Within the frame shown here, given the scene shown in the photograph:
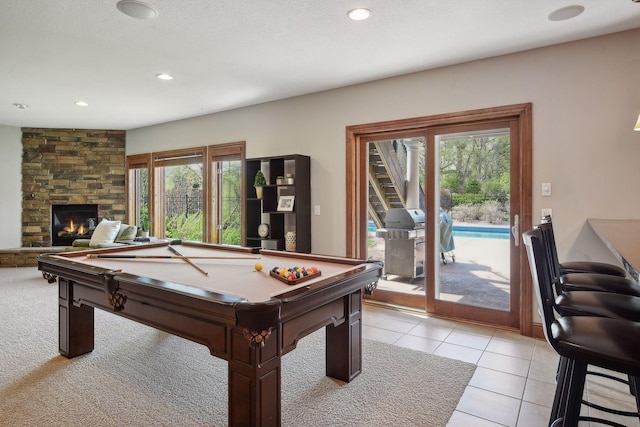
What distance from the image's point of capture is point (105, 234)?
5.86m

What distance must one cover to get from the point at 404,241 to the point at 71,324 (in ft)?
10.9

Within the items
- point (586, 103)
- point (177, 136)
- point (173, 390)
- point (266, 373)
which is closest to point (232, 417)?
point (266, 373)

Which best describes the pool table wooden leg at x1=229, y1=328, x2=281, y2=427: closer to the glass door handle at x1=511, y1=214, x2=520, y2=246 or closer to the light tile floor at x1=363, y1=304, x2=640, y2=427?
the light tile floor at x1=363, y1=304, x2=640, y2=427

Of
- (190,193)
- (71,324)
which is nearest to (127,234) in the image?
(190,193)

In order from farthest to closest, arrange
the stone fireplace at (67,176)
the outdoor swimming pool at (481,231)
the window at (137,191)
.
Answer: the window at (137,191), the stone fireplace at (67,176), the outdoor swimming pool at (481,231)

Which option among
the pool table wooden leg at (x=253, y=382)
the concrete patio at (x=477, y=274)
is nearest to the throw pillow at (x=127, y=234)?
the concrete patio at (x=477, y=274)

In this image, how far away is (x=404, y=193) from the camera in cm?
429

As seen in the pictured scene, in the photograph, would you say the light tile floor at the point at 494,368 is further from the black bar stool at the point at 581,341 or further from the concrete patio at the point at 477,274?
the black bar stool at the point at 581,341

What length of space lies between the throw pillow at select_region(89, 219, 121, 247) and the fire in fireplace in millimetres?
1367

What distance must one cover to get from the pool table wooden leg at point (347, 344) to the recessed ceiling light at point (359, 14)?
6.62 ft

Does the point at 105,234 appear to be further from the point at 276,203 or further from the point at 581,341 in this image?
the point at 581,341

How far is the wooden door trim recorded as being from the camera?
11.1ft

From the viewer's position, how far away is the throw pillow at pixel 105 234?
19.0ft

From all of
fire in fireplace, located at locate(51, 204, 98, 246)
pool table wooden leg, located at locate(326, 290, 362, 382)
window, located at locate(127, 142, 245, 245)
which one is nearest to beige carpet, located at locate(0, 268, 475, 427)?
pool table wooden leg, located at locate(326, 290, 362, 382)
